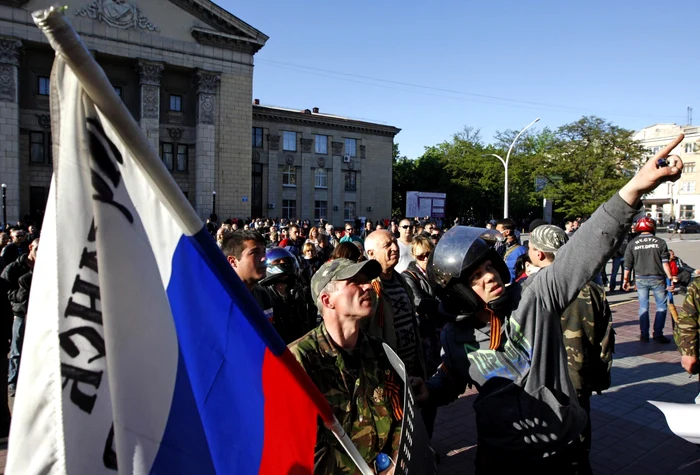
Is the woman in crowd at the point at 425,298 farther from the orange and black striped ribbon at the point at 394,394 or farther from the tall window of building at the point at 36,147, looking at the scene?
the tall window of building at the point at 36,147

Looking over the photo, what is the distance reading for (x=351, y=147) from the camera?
50125 millimetres

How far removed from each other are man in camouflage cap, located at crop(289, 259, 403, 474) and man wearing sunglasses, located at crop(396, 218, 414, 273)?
4.49m

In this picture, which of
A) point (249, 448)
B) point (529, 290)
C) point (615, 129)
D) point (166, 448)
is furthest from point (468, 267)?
point (615, 129)

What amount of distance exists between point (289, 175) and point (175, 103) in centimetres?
1231

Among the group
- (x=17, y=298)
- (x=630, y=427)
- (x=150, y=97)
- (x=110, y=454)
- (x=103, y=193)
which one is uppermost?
(x=150, y=97)

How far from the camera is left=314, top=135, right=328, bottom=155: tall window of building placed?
47.7m

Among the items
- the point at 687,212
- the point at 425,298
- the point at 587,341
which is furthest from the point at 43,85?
the point at 687,212

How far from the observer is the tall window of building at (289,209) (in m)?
45.6

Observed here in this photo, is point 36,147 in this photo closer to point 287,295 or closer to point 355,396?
point 287,295

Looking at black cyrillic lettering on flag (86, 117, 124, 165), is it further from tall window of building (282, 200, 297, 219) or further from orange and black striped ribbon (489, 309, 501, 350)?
tall window of building (282, 200, 297, 219)

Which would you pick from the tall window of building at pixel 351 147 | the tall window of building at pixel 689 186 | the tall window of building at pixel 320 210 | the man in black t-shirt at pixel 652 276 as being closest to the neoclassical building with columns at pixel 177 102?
the tall window of building at pixel 320 210

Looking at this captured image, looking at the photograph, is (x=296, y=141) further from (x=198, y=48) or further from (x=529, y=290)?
(x=529, y=290)

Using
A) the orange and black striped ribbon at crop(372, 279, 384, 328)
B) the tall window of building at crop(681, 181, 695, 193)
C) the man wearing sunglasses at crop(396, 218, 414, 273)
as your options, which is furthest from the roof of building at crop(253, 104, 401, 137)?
the tall window of building at crop(681, 181, 695, 193)

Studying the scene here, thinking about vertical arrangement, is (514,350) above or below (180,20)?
below
